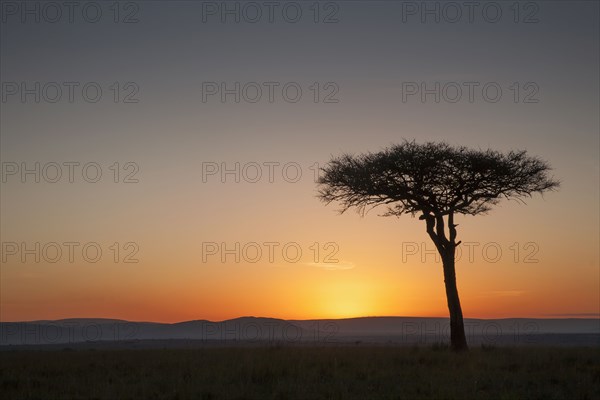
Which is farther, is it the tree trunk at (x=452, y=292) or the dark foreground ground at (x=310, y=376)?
the tree trunk at (x=452, y=292)

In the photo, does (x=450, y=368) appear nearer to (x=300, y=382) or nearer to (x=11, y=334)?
(x=300, y=382)

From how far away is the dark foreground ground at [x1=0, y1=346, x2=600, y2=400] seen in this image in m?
→ 18.7

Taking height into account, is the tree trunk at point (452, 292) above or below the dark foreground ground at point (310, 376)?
above

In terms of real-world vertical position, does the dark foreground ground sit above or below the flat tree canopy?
below

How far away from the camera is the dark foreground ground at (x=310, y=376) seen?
18.7 metres

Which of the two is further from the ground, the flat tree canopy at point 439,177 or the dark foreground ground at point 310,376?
the flat tree canopy at point 439,177

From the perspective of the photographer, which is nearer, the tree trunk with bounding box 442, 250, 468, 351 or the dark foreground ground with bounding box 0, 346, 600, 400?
the dark foreground ground with bounding box 0, 346, 600, 400

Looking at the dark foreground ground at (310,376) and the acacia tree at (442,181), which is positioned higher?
the acacia tree at (442,181)

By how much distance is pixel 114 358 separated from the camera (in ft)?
90.4

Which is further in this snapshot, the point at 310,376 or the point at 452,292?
the point at 452,292

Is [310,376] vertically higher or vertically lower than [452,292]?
lower

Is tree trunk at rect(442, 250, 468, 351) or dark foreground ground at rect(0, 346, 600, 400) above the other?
tree trunk at rect(442, 250, 468, 351)

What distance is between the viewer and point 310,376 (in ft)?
69.4

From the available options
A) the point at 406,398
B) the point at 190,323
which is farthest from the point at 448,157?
the point at 190,323
